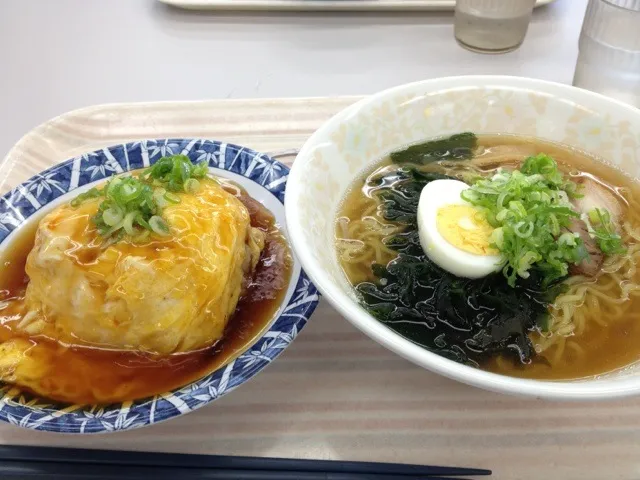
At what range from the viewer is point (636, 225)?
5.16ft

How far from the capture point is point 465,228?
143cm

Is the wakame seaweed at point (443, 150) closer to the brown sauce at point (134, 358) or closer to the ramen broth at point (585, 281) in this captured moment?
the ramen broth at point (585, 281)

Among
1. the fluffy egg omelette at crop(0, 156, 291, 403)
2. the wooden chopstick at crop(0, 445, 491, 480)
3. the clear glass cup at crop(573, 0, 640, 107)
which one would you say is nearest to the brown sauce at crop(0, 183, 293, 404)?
the fluffy egg omelette at crop(0, 156, 291, 403)

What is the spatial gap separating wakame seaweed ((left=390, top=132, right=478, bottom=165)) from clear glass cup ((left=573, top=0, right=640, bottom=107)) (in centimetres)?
96

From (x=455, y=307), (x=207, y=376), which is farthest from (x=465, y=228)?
(x=207, y=376)

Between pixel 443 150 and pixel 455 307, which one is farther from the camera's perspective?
pixel 443 150

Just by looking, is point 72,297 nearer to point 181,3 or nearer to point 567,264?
point 567,264

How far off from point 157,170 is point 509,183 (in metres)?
0.97

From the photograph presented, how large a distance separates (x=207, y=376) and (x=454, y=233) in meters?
0.71

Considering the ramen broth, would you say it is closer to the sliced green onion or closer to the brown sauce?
the brown sauce

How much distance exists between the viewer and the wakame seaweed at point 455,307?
1293mm

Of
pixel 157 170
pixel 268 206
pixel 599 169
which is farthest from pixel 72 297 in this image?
pixel 599 169

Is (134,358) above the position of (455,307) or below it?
below

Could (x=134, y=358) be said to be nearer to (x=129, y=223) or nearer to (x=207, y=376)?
(x=207, y=376)
